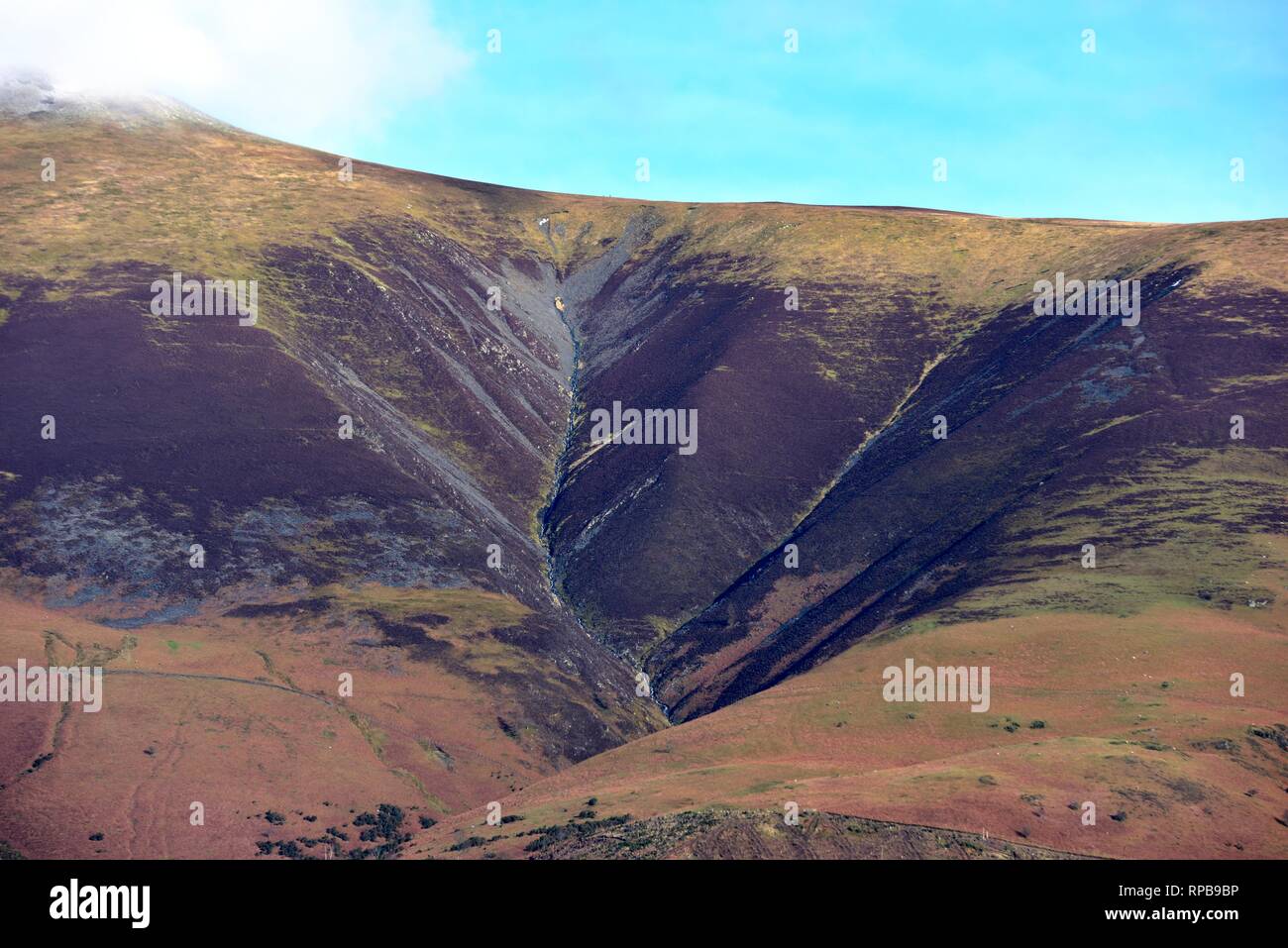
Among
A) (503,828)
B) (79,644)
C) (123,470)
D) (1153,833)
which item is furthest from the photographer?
(123,470)

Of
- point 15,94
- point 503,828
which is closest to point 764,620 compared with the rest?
point 503,828

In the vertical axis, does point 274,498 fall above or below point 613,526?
above

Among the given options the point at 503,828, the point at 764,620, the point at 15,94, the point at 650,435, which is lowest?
the point at 503,828

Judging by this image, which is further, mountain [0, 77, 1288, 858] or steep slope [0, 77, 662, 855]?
steep slope [0, 77, 662, 855]

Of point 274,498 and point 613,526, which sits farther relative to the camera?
point 613,526

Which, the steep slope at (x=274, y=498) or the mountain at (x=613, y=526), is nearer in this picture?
the mountain at (x=613, y=526)

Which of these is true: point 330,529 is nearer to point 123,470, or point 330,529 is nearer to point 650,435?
point 123,470
